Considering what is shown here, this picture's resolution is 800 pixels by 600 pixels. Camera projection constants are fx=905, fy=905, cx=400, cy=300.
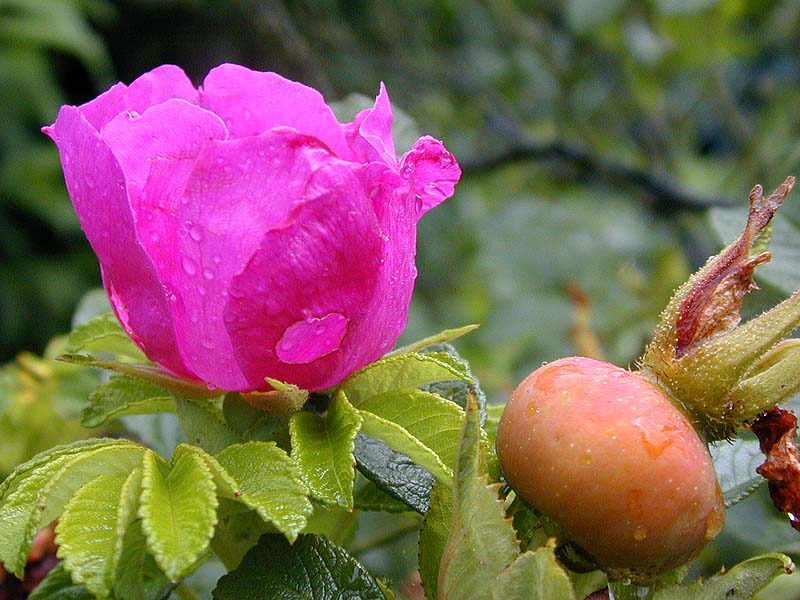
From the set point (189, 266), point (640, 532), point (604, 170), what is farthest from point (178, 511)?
point (604, 170)

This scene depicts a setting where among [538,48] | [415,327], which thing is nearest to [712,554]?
[415,327]

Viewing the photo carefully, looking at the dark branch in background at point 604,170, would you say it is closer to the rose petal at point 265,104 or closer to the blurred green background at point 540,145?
the blurred green background at point 540,145

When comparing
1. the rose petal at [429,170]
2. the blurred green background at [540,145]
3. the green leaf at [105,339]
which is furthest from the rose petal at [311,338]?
the blurred green background at [540,145]

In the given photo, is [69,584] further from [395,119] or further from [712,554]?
[712,554]

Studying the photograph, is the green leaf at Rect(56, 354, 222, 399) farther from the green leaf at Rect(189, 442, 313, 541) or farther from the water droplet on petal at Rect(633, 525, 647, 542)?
the water droplet on petal at Rect(633, 525, 647, 542)

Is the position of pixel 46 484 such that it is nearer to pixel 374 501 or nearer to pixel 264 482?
pixel 264 482
